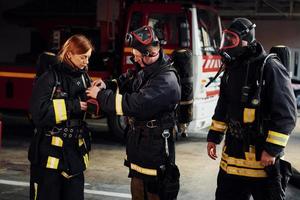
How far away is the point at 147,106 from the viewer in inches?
142

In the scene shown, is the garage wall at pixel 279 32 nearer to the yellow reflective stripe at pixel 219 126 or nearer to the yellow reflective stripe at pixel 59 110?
the yellow reflective stripe at pixel 219 126

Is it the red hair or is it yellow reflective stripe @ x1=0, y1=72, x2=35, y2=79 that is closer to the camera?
the red hair

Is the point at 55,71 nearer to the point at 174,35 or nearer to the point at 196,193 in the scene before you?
the point at 196,193

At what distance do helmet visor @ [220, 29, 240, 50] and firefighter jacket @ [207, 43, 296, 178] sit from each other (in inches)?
5.0

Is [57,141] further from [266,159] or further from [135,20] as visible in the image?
[135,20]

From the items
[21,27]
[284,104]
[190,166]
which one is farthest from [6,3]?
[284,104]

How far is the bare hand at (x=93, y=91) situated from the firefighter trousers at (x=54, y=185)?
0.62 metres

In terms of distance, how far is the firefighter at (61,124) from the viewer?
369cm

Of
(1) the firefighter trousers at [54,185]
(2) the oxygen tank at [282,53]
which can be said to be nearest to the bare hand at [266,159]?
(1) the firefighter trousers at [54,185]

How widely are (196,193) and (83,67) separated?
2.91 metres

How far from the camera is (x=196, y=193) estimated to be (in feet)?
20.3

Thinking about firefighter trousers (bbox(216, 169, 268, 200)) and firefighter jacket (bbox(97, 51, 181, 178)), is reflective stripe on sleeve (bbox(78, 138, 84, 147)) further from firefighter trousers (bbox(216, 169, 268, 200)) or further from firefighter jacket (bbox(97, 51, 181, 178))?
firefighter trousers (bbox(216, 169, 268, 200))

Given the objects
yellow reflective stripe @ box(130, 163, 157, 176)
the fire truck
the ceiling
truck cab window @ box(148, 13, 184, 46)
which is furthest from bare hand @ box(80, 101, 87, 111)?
the ceiling

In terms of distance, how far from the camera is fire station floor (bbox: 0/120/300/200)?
6098 millimetres
